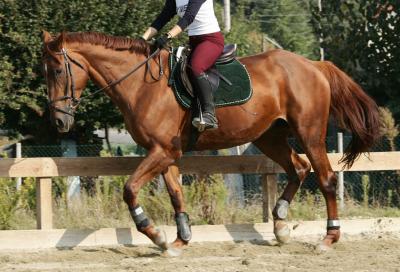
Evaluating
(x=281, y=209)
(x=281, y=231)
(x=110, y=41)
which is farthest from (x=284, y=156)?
(x=110, y=41)

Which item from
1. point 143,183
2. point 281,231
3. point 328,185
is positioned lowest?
point 281,231

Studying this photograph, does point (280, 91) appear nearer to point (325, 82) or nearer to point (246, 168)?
point (325, 82)

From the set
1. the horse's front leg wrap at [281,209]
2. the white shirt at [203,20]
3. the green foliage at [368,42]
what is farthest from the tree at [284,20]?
the white shirt at [203,20]

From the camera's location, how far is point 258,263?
7480 mm

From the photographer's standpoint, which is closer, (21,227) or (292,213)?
(21,227)

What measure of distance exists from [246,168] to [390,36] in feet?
19.3

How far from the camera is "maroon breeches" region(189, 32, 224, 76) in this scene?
8.09m

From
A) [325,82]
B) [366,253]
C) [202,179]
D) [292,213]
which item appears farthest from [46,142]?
[366,253]

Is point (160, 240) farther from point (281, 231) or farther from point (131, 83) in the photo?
point (131, 83)

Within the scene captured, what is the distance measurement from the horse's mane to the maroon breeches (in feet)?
1.77

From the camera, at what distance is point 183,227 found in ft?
27.1

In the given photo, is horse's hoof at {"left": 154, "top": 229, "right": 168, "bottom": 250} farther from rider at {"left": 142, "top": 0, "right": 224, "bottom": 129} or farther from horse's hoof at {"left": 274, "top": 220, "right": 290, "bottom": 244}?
horse's hoof at {"left": 274, "top": 220, "right": 290, "bottom": 244}

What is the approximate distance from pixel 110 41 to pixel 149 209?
258 cm

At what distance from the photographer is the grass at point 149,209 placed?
9574mm
